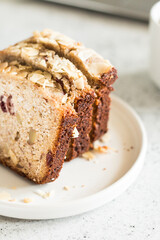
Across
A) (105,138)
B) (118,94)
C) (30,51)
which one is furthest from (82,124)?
(118,94)

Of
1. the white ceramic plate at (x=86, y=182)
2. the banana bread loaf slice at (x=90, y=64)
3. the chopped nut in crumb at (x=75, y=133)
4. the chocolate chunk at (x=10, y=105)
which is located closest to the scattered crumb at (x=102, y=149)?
the white ceramic plate at (x=86, y=182)

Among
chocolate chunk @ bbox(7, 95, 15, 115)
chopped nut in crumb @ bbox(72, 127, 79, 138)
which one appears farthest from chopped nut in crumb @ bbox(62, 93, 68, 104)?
chocolate chunk @ bbox(7, 95, 15, 115)

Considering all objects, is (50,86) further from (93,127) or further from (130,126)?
(130,126)

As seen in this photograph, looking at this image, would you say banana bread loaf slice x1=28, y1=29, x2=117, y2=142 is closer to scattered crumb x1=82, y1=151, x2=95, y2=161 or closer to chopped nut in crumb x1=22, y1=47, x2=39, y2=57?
chopped nut in crumb x1=22, y1=47, x2=39, y2=57

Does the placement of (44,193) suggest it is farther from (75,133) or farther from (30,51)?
(30,51)

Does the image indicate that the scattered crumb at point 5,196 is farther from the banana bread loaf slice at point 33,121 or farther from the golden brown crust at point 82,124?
the golden brown crust at point 82,124

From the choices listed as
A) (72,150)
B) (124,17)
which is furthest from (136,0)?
(72,150)
